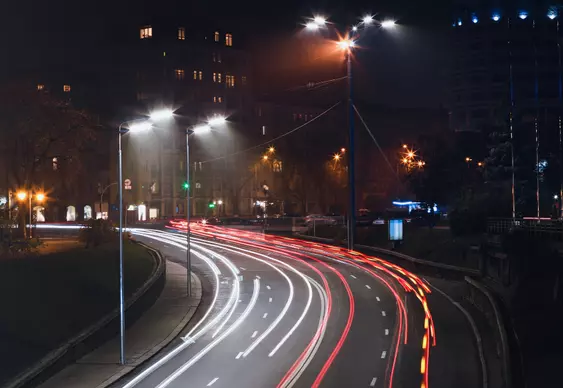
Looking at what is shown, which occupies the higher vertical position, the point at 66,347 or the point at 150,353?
the point at 66,347

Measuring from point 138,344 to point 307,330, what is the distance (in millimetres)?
6388

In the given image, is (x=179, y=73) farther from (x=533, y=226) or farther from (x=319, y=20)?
(x=533, y=226)

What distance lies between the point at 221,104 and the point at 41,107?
62.8 meters

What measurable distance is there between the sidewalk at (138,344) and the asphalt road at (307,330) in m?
0.60

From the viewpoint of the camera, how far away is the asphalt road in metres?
19.8

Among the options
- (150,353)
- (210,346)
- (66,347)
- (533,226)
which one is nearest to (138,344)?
(150,353)

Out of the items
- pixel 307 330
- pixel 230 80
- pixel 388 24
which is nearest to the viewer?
pixel 307 330

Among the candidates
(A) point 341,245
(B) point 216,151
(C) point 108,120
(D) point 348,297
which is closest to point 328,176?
(B) point 216,151

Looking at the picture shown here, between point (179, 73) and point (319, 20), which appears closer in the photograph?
point (319, 20)

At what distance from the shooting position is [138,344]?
81.0ft

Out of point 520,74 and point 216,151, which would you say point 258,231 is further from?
point 520,74

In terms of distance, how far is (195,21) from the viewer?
109 meters

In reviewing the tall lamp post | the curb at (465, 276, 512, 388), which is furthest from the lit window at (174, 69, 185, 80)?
the curb at (465, 276, 512, 388)

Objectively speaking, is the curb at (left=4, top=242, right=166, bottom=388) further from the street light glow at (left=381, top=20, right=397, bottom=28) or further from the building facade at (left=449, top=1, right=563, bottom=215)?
the building facade at (left=449, top=1, right=563, bottom=215)
